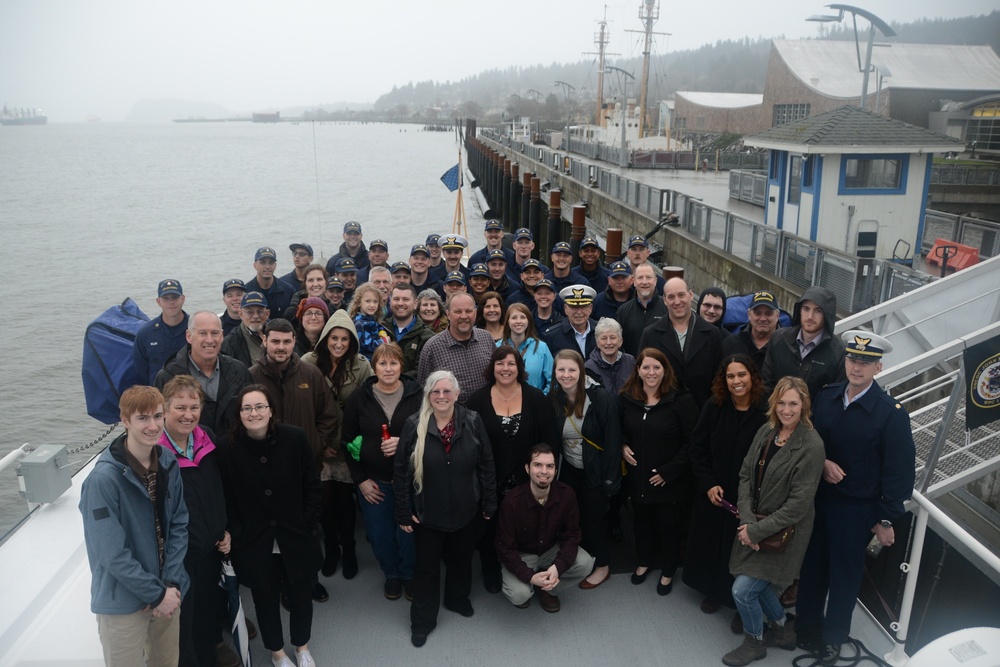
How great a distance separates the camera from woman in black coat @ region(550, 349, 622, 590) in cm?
441

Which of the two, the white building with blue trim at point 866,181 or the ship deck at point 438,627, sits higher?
the white building with blue trim at point 866,181

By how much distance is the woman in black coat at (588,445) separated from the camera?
441 centimetres

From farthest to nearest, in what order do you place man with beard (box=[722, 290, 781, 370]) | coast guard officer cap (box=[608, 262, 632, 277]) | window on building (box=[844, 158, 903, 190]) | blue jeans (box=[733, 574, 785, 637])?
window on building (box=[844, 158, 903, 190])
coast guard officer cap (box=[608, 262, 632, 277])
man with beard (box=[722, 290, 781, 370])
blue jeans (box=[733, 574, 785, 637])

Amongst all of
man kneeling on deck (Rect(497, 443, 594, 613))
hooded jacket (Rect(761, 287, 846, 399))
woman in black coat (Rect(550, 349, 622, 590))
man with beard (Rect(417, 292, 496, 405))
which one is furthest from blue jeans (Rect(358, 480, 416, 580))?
hooded jacket (Rect(761, 287, 846, 399))

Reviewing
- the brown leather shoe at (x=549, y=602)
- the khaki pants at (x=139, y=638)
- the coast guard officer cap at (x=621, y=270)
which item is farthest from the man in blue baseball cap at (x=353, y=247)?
the khaki pants at (x=139, y=638)

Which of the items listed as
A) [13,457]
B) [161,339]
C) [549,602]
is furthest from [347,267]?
[549,602]

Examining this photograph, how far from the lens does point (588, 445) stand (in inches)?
176

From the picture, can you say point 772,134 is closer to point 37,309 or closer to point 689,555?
point 689,555

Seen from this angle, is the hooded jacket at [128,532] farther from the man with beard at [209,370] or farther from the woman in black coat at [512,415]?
the woman in black coat at [512,415]

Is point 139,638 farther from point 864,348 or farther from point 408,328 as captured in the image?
point 864,348

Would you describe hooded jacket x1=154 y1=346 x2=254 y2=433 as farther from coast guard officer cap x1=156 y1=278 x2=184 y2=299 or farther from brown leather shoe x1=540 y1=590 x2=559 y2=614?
brown leather shoe x1=540 y1=590 x2=559 y2=614

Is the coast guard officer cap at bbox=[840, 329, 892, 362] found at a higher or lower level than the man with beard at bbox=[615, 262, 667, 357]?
higher

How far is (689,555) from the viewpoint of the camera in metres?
4.44

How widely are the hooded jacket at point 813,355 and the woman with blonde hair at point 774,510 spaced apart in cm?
58
